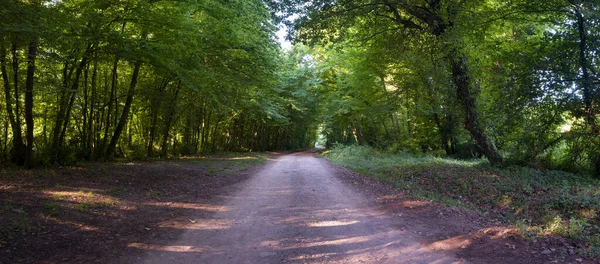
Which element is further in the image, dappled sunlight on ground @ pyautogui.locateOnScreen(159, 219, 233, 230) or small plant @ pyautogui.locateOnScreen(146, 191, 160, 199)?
small plant @ pyautogui.locateOnScreen(146, 191, 160, 199)

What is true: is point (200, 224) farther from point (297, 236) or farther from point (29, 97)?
point (29, 97)

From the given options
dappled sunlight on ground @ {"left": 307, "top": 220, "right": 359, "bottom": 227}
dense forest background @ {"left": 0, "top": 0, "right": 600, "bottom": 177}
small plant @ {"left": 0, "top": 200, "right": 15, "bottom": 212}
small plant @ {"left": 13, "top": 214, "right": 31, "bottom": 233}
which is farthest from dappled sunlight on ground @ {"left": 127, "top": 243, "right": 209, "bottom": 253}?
dense forest background @ {"left": 0, "top": 0, "right": 600, "bottom": 177}

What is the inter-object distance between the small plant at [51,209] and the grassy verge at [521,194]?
8.00m

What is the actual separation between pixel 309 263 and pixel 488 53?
11.0 m

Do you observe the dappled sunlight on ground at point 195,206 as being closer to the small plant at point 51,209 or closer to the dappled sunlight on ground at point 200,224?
the dappled sunlight on ground at point 200,224

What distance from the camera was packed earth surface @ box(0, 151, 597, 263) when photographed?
457cm

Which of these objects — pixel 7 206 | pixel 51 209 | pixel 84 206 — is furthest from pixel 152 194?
pixel 7 206

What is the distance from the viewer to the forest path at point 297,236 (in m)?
4.57

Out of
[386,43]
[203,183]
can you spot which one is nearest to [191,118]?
[203,183]

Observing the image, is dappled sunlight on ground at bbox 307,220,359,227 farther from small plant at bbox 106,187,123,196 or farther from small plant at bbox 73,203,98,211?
small plant at bbox 106,187,123,196

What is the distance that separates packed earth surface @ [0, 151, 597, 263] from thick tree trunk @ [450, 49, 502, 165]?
4723mm

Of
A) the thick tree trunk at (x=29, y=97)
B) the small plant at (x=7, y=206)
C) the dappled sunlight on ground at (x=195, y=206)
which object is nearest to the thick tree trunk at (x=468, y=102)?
the dappled sunlight on ground at (x=195, y=206)

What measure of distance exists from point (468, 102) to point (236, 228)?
9589mm

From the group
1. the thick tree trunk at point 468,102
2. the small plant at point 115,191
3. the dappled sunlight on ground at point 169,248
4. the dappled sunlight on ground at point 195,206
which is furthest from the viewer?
the thick tree trunk at point 468,102
